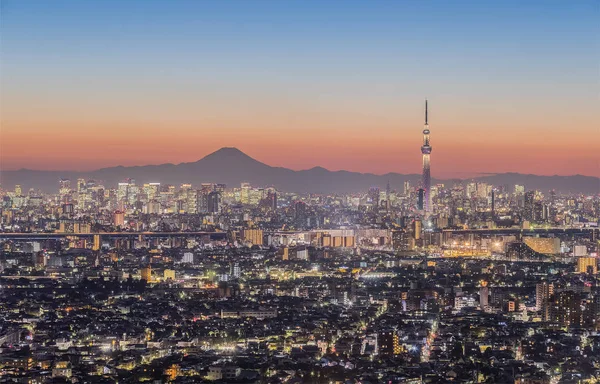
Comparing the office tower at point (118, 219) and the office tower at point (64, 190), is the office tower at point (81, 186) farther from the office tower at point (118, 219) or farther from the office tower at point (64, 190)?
the office tower at point (118, 219)

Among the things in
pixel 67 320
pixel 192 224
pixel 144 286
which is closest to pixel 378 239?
pixel 192 224

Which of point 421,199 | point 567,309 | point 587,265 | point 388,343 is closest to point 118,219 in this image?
point 421,199

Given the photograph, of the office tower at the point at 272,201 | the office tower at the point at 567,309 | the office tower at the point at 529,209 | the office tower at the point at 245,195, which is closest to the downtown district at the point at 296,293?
the office tower at the point at 567,309

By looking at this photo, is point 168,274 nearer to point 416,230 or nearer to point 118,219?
point 416,230

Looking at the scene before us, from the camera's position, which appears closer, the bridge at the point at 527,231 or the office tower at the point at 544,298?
the office tower at the point at 544,298

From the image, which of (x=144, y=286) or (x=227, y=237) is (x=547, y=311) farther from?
(x=227, y=237)

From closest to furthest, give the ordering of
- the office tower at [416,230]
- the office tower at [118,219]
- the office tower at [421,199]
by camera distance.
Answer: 1. the office tower at [416,230]
2. the office tower at [118,219]
3. the office tower at [421,199]

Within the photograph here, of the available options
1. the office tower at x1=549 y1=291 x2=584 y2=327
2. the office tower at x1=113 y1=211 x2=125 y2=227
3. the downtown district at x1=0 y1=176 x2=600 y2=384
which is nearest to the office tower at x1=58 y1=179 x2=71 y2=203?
the downtown district at x1=0 y1=176 x2=600 y2=384

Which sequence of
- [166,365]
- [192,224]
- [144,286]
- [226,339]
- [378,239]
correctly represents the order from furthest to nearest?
[192,224], [378,239], [144,286], [226,339], [166,365]

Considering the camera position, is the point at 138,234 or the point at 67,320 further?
the point at 138,234

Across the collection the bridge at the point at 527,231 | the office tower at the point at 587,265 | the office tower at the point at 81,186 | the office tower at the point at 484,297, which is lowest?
the office tower at the point at 484,297

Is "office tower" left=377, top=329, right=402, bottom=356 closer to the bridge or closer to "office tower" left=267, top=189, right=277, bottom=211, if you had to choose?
the bridge
